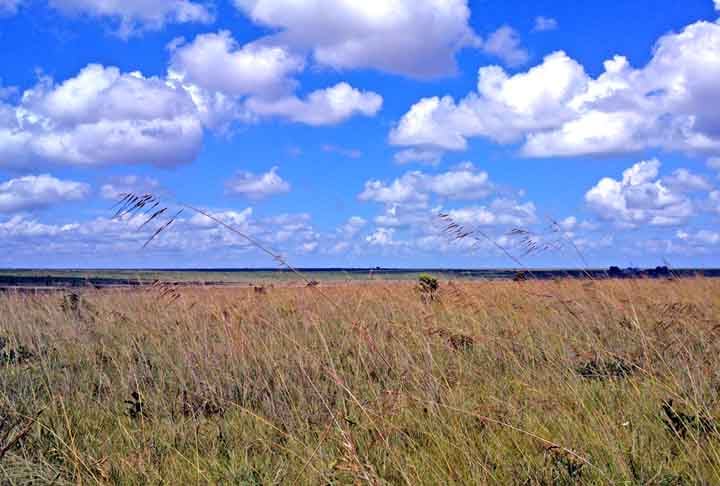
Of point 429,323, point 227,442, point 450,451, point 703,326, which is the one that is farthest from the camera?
point 429,323

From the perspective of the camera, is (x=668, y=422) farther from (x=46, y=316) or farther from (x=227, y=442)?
(x=46, y=316)

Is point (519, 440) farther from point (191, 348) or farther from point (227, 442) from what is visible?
point (191, 348)

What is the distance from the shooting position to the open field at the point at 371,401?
12.1ft

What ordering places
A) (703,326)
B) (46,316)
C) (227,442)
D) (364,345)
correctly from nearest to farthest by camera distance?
(227,442) → (364,345) → (703,326) → (46,316)

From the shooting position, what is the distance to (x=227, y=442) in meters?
4.45

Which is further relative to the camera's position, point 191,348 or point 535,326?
point 535,326

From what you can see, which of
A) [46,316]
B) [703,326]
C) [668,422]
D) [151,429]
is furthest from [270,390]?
[46,316]

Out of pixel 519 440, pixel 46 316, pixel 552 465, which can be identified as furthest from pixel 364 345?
pixel 46 316

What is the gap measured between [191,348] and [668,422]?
4.24 metres

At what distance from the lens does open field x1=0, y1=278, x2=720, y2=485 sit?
3697 millimetres

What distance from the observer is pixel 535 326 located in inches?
296

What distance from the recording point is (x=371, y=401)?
4855mm

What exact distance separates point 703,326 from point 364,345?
135 inches

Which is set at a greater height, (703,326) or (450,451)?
(703,326)
